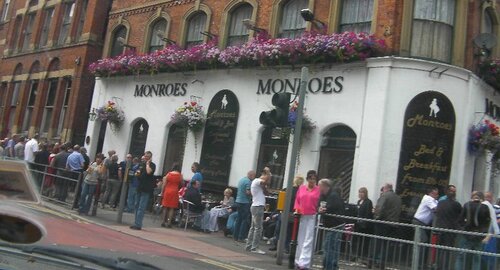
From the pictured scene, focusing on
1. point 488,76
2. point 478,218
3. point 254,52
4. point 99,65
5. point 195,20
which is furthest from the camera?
point 99,65

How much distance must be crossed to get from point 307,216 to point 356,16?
6.65 metres

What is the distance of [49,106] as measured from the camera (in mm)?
25859

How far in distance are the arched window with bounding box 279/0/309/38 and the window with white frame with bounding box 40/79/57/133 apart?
13.8m

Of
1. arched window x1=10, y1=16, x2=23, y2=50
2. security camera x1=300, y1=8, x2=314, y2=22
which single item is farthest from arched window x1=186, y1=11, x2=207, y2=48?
arched window x1=10, y1=16, x2=23, y2=50

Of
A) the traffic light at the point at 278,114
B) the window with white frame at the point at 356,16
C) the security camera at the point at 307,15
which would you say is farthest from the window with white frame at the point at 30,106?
the traffic light at the point at 278,114

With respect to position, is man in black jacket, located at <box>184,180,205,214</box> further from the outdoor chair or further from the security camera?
the security camera

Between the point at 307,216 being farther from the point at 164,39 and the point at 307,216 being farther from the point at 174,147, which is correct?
the point at 164,39

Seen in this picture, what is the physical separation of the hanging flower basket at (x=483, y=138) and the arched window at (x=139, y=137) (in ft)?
36.2

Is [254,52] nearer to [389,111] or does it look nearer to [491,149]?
[389,111]

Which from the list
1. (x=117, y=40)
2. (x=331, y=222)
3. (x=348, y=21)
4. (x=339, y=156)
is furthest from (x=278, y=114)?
(x=117, y=40)

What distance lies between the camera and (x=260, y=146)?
15.8 m

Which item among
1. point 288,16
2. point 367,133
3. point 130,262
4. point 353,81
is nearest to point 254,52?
point 288,16

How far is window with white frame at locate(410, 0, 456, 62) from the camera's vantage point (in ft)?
44.3

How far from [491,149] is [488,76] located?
6.66 feet
